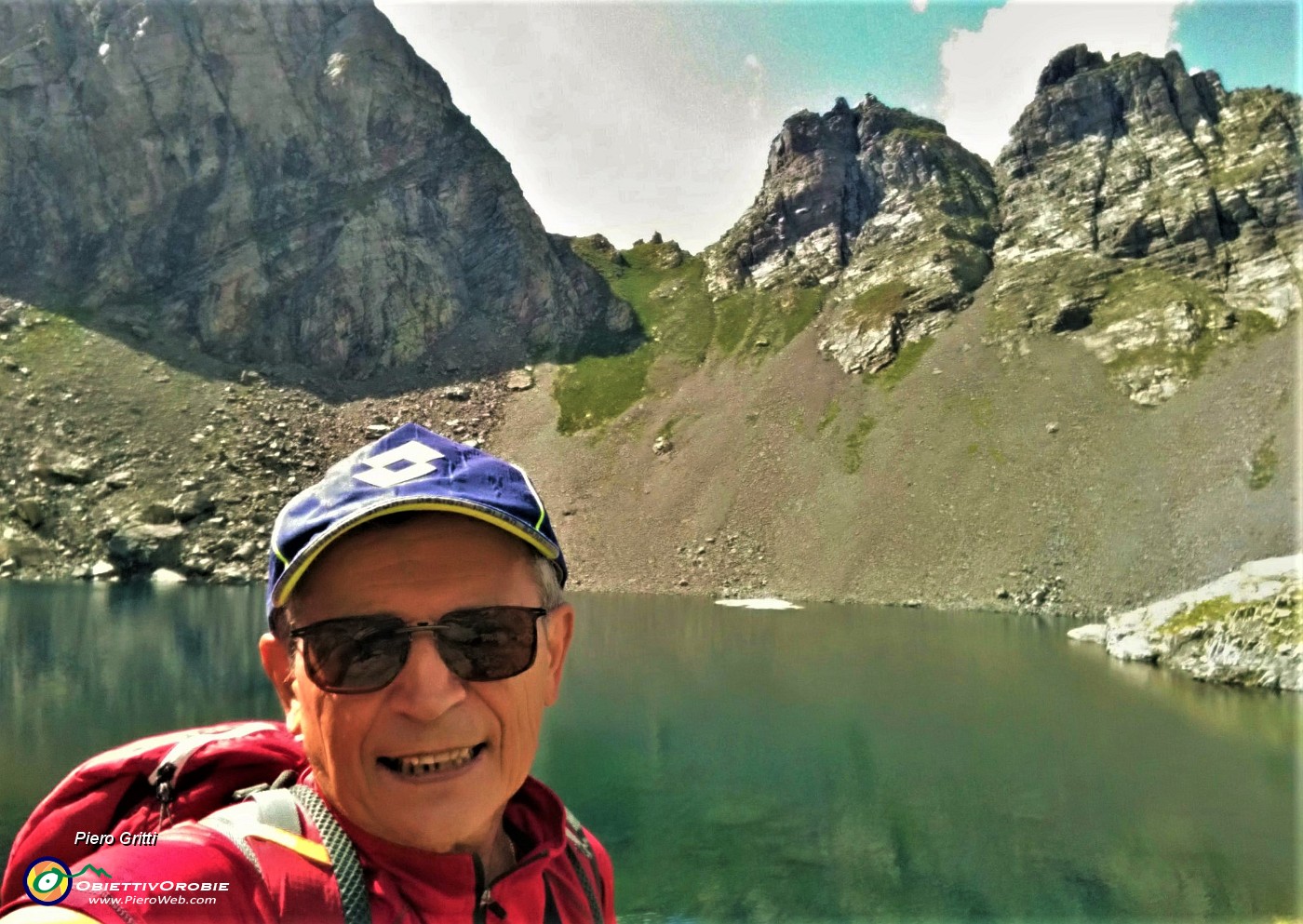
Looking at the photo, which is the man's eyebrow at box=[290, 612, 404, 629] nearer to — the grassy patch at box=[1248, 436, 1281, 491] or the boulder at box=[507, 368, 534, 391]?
the grassy patch at box=[1248, 436, 1281, 491]

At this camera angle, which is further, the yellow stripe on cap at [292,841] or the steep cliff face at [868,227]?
the steep cliff face at [868,227]

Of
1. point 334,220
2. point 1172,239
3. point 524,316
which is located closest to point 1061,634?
point 1172,239

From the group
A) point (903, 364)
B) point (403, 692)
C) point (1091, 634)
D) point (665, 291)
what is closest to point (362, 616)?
point (403, 692)

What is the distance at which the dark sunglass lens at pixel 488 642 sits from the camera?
2676mm

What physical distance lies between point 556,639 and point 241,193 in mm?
131087

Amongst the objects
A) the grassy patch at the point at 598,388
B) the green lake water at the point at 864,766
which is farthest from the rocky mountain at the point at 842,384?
the green lake water at the point at 864,766

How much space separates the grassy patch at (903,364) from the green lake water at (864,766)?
56.2m

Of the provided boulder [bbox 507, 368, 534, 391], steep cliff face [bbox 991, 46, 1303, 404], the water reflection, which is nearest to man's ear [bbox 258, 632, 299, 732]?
the water reflection

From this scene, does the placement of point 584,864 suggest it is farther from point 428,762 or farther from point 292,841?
point 292,841

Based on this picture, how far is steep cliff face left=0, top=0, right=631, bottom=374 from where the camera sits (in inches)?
4215

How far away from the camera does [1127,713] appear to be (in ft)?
93.8

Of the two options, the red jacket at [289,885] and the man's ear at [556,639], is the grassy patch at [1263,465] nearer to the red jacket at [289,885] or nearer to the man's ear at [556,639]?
the man's ear at [556,639]

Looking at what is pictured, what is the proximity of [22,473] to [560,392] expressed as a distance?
60480 millimetres

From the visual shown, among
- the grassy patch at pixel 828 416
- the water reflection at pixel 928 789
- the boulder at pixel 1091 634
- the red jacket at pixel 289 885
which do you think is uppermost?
the grassy patch at pixel 828 416
